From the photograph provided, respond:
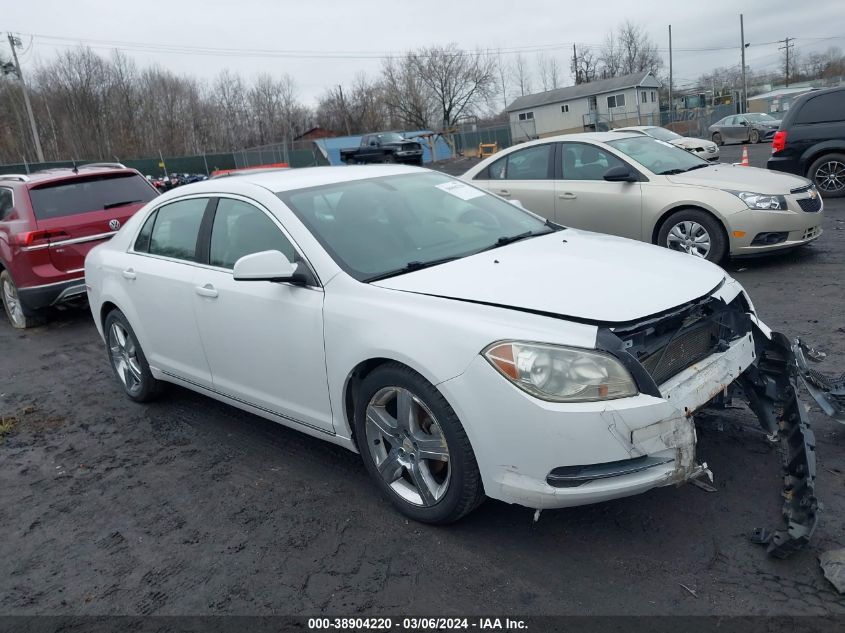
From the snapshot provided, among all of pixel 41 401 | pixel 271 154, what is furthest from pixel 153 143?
pixel 41 401

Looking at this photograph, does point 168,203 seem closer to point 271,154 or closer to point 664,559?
point 664,559

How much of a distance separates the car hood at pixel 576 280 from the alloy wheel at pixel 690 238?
3902 mm

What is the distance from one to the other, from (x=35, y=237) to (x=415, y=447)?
626 cm

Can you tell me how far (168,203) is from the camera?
15.6 feet

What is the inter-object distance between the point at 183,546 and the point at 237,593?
1.79 ft

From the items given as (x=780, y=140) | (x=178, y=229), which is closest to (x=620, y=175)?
(x=178, y=229)

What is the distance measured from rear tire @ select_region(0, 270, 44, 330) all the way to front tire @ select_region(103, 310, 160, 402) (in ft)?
11.0

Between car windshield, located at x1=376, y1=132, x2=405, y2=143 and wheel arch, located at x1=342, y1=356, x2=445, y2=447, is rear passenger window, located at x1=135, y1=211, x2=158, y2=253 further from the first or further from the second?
car windshield, located at x1=376, y1=132, x2=405, y2=143

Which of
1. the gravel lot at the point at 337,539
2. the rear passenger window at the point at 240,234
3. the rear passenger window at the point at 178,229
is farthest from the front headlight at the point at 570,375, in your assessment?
the rear passenger window at the point at 178,229

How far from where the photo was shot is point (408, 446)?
3121 mm

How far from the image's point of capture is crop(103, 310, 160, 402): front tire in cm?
498

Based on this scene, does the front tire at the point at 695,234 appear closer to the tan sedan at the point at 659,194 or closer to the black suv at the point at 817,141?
the tan sedan at the point at 659,194

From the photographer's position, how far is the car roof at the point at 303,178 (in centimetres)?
402

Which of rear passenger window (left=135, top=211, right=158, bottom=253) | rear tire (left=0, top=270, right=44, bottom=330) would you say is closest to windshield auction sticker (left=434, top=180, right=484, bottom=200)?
rear passenger window (left=135, top=211, right=158, bottom=253)
